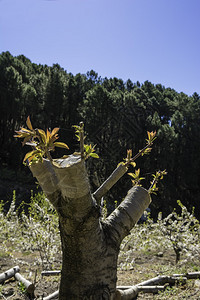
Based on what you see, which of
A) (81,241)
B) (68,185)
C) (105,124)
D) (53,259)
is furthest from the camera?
(105,124)

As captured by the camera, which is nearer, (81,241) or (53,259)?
(81,241)

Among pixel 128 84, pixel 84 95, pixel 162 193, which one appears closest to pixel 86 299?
pixel 162 193

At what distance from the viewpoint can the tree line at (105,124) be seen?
16.8m

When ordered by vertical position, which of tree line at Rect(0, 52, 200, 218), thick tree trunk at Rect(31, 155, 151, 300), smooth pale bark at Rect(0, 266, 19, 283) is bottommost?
smooth pale bark at Rect(0, 266, 19, 283)

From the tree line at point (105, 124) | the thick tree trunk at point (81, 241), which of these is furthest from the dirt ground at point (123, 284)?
the tree line at point (105, 124)

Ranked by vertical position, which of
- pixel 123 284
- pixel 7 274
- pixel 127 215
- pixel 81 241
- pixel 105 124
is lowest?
pixel 123 284

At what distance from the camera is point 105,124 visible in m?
17.6

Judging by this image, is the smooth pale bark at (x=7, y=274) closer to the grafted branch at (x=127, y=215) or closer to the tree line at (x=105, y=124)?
the grafted branch at (x=127, y=215)

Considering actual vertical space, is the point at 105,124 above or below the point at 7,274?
above

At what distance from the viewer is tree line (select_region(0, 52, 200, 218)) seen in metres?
16.8

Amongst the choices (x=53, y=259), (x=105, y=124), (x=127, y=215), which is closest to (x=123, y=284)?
(x=53, y=259)

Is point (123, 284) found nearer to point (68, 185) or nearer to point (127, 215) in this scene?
point (127, 215)

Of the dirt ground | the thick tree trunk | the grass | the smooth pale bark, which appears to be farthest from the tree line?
the thick tree trunk

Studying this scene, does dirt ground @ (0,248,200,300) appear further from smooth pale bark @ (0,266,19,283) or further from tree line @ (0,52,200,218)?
tree line @ (0,52,200,218)
